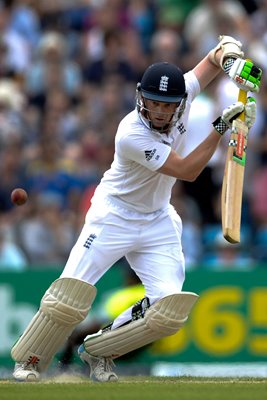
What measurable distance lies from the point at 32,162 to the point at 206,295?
2353mm

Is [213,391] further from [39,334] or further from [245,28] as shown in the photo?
[245,28]

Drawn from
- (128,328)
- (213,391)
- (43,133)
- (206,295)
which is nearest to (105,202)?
(128,328)

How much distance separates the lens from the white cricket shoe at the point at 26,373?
7270 millimetres

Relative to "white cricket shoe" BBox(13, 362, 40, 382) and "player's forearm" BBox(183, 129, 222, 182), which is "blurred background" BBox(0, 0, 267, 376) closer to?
"white cricket shoe" BBox(13, 362, 40, 382)

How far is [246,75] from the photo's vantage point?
6945 mm

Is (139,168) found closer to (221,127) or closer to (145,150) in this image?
(145,150)

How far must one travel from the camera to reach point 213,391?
257 inches

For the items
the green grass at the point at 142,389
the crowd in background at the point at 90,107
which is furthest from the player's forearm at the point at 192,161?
the crowd in background at the point at 90,107

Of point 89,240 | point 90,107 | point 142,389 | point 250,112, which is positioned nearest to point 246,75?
point 250,112

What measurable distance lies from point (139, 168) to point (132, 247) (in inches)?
18.2

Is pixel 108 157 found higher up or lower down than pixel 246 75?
lower down

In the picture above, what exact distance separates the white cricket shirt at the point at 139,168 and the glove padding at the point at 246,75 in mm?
423

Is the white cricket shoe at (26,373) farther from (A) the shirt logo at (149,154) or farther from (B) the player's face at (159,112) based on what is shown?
(B) the player's face at (159,112)

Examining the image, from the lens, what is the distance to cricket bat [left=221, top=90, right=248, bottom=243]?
6875 mm
